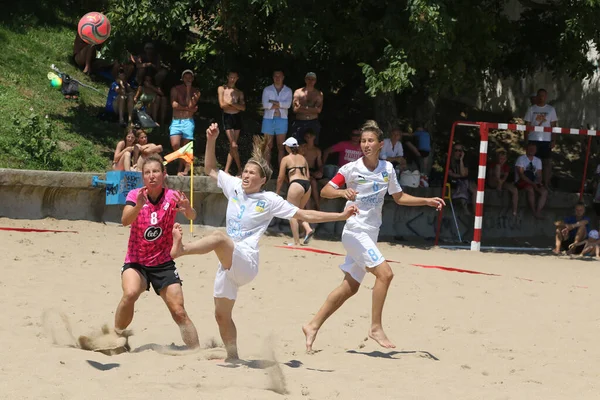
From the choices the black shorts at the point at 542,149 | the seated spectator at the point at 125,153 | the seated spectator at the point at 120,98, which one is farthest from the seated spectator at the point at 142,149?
the black shorts at the point at 542,149

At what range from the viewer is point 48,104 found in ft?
52.5

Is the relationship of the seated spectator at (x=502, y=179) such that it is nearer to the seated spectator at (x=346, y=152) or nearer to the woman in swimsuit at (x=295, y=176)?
the seated spectator at (x=346, y=152)

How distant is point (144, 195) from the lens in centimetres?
659

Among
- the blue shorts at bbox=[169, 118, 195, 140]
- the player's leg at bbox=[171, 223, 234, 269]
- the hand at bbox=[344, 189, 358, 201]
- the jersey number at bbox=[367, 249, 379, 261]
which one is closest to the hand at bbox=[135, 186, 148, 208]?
the player's leg at bbox=[171, 223, 234, 269]

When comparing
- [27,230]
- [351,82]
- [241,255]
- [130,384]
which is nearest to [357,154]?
[351,82]

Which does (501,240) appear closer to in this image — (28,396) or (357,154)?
(357,154)

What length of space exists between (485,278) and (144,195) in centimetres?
588

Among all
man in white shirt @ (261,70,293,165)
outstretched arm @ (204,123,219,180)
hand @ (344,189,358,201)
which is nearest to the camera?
outstretched arm @ (204,123,219,180)

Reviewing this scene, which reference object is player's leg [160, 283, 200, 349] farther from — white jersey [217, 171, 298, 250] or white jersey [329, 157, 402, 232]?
white jersey [329, 157, 402, 232]

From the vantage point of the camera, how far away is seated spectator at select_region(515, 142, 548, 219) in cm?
1633

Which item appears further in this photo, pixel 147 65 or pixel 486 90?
pixel 486 90

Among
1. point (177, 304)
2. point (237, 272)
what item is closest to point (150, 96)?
point (177, 304)

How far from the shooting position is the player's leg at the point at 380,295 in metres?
7.50

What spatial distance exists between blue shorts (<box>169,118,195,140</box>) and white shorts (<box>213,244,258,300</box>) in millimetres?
8028
